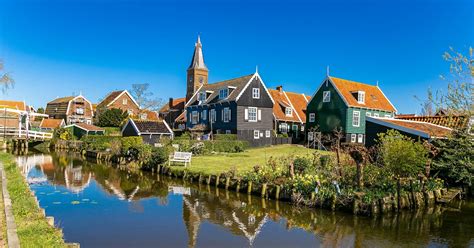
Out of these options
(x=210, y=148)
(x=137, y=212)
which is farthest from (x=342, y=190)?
(x=210, y=148)

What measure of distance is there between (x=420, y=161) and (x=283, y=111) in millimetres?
33849

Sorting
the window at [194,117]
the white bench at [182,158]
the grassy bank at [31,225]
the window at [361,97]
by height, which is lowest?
the grassy bank at [31,225]

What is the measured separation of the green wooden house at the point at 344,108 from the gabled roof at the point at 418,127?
14115mm

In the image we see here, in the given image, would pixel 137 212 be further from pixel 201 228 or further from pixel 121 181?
pixel 121 181

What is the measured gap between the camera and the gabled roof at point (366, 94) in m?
39.8

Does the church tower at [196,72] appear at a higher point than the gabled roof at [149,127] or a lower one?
higher

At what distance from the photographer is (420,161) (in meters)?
15.6

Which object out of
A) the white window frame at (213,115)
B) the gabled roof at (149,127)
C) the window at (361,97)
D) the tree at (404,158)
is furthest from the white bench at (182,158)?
the window at (361,97)

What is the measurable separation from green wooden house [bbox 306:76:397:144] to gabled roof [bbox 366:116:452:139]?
46.3 ft

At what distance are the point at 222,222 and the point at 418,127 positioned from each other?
15729 millimetres

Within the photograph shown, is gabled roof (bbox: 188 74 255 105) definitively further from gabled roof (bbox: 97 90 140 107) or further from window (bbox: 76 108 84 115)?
window (bbox: 76 108 84 115)

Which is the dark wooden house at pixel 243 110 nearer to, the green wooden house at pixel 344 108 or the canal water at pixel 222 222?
the green wooden house at pixel 344 108

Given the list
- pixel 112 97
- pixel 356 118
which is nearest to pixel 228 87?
pixel 356 118

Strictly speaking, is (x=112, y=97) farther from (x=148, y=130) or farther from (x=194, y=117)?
(x=148, y=130)
